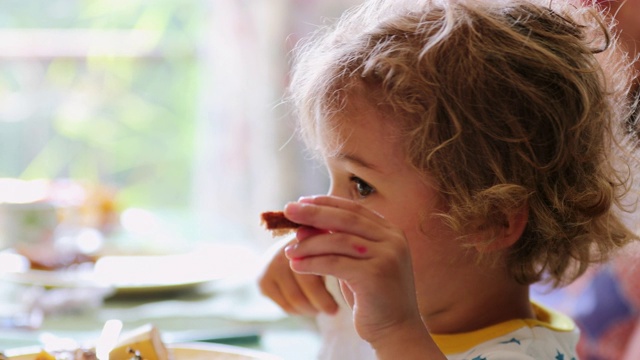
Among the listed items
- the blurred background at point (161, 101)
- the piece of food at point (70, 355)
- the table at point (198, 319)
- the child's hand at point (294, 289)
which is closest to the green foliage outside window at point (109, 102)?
the blurred background at point (161, 101)

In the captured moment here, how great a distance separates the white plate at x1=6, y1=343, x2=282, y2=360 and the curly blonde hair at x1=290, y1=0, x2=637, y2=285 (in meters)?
0.24

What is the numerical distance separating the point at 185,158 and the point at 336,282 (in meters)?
2.77

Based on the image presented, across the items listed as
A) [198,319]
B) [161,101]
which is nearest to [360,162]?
[198,319]

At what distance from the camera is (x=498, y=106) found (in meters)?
0.94

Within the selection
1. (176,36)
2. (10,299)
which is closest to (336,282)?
(10,299)

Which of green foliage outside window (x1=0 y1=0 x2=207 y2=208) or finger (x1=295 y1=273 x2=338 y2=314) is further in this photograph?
green foliage outside window (x1=0 y1=0 x2=207 y2=208)

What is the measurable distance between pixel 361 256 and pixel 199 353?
0.25 m

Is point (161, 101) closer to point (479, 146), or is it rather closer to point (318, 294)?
point (318, 294)

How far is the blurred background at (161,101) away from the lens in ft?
10.1

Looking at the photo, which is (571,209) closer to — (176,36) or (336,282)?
(336,282)

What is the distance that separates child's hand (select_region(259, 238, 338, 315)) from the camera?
1.13 metres

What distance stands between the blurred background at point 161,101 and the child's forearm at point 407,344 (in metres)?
2.21

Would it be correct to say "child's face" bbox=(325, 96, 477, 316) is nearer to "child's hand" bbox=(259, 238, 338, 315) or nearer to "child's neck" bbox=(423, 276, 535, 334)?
"child's neck" bbox=(423, 276, 535, 334)

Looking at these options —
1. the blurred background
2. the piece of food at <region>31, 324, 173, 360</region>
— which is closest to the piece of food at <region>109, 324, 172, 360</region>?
the piece of food at <region>31, 324, 173, 360</region>
